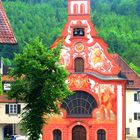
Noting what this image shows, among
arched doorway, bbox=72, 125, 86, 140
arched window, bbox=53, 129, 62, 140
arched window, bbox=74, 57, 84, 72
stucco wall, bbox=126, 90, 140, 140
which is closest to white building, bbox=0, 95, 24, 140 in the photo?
arched window, bbox=53, 129, 62, 140

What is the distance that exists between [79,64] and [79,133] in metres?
6.78

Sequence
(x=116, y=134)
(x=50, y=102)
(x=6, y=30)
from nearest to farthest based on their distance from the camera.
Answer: (x=6, y=30) → (x=50, y=102) → (x=116, y=134)

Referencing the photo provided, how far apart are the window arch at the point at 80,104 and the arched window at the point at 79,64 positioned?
228cm

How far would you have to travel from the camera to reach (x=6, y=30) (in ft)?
106

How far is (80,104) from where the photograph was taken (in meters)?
74.6

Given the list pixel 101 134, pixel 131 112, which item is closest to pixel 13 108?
pixel 101 134

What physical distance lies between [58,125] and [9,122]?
6.89 metres

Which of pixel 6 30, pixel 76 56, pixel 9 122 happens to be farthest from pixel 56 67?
pixel 9 122

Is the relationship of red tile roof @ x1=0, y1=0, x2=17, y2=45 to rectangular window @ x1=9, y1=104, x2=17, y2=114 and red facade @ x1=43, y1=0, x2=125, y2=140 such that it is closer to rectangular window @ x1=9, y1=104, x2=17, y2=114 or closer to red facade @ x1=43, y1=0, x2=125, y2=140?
red facade @ x1=43, y1=0, x2=125, y2=140

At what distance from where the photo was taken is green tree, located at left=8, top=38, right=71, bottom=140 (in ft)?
158

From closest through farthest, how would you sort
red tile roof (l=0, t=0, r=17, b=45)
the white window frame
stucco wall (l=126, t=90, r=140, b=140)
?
red tile roof (l=0, t=0, r=17, b=45)
the white window frame
stucco wall (l=126, t=90, r=140, b=140)

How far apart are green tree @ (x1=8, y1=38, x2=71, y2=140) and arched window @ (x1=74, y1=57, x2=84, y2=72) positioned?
2474cm

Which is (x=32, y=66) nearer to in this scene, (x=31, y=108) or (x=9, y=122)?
(x=31, y=108)

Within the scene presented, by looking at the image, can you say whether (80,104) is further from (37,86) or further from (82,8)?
(37,86)
